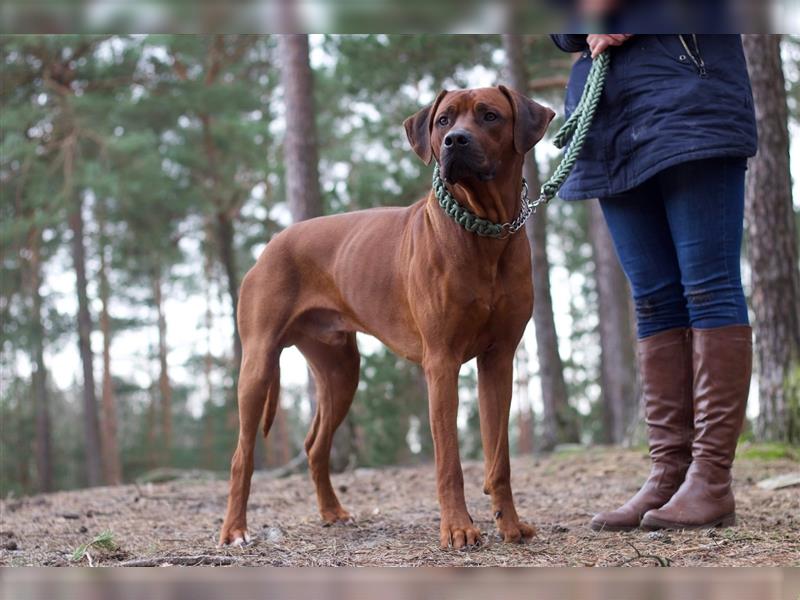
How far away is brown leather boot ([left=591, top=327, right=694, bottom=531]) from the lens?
153 inches

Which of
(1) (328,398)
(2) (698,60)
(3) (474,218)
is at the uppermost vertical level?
(2) (698,60)

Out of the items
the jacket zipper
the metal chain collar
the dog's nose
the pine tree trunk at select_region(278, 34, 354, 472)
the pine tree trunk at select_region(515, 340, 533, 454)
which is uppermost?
the pine tree trunk at select_region(278, 34, 354, 472)

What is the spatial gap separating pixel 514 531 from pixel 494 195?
4.87ft

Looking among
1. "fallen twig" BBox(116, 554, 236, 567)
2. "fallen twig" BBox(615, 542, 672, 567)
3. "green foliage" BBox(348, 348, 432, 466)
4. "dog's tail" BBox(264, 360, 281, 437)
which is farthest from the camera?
"green foliage" BBox(348, 348, 432, 466)

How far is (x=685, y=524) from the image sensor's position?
3.55 meters

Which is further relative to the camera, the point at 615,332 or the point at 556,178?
the point at 615,332

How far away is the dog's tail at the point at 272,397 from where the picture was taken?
4435mm

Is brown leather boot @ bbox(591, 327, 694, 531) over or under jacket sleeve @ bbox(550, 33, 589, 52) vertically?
under

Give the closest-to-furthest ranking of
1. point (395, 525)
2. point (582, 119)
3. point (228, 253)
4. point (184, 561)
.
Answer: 1. point (184, 561)
2. point (582, 119)
3. point (395, 525)
4. point (228, 253)

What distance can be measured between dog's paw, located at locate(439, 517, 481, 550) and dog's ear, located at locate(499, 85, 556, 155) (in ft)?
5.33

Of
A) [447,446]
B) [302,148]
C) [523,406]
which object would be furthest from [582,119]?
[523,406]

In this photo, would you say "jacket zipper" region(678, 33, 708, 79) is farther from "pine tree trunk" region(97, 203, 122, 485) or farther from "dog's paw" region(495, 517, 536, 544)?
"pine tree trunk" region(97, 203, 122, 485)

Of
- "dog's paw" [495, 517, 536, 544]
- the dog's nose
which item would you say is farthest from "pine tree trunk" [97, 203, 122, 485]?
the dog's nose

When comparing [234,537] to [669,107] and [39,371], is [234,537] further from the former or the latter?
[39,371]
